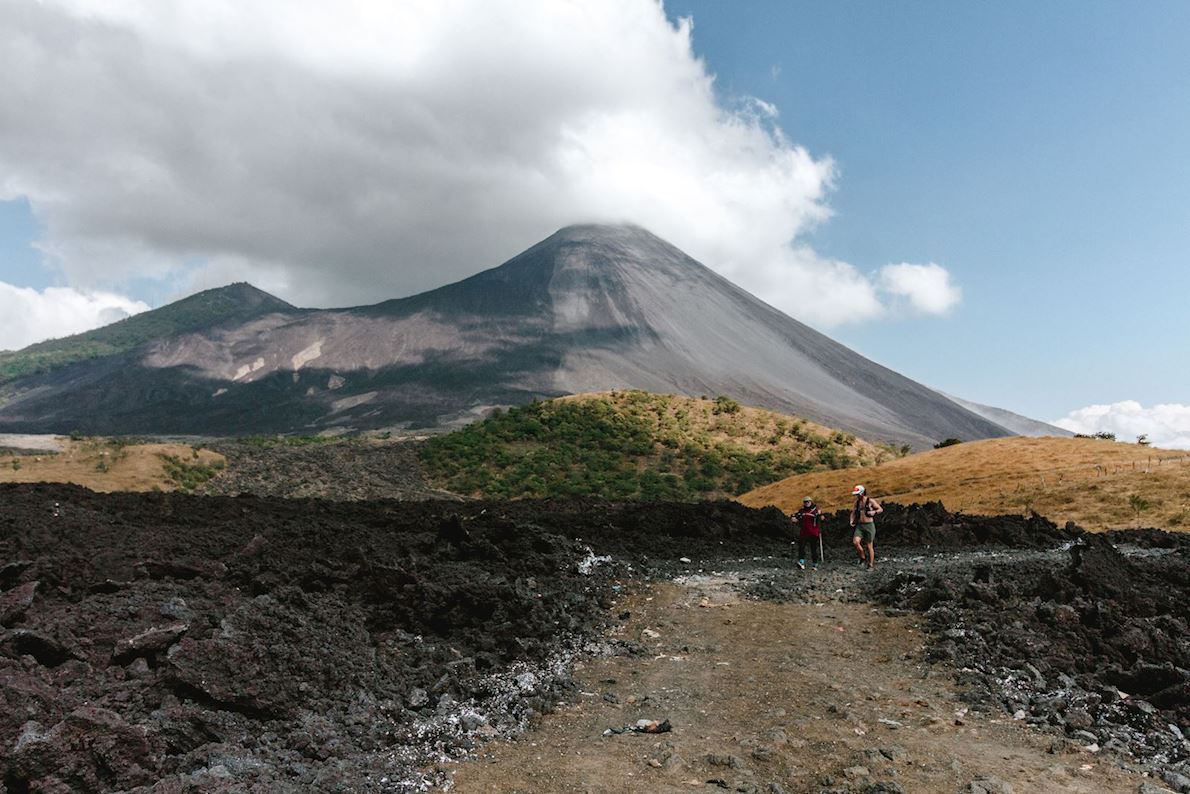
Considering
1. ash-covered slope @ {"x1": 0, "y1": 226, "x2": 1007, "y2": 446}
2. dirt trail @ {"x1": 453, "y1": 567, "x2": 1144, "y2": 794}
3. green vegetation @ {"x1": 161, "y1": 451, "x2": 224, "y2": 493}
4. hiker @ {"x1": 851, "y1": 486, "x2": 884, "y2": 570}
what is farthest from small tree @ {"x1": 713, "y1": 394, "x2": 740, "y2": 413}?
ash-covered slope @ {"x1": 0, "y1": 226, "x2": 1007, "y2": 446}

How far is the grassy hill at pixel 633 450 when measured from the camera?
44.3 m

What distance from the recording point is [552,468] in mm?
46938

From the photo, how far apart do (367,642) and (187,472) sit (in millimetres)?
36249

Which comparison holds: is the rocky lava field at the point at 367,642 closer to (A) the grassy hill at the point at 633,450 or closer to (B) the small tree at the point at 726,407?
(A) the grassy hill at the point at 633,450

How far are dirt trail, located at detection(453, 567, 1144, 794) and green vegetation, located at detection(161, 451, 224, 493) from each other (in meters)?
34.5

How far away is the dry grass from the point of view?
1270 inches

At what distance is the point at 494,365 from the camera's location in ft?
496

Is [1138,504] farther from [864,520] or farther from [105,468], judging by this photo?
[105,468]

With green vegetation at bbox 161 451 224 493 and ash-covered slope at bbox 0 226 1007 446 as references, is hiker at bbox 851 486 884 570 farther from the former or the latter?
ash-covered slope at bbox 0 226 1007 446

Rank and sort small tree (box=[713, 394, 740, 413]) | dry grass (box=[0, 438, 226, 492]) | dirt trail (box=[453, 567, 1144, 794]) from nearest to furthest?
1. dirt trail (box=[453, 567, 1144, 794])
2. dry grass (box=[0, 438, 226, 492])
3. small tree (box=[713, 394, 740, 413])

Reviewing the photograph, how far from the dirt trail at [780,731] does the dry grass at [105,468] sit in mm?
31265

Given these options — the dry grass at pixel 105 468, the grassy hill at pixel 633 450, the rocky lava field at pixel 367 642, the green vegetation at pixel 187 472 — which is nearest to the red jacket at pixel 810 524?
the rocky lava field at pixel 367 642

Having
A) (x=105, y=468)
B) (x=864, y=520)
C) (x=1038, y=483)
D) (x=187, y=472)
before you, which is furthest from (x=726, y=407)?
(x=864, y=520)

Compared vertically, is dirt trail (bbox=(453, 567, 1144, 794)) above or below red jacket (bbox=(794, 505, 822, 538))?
below
